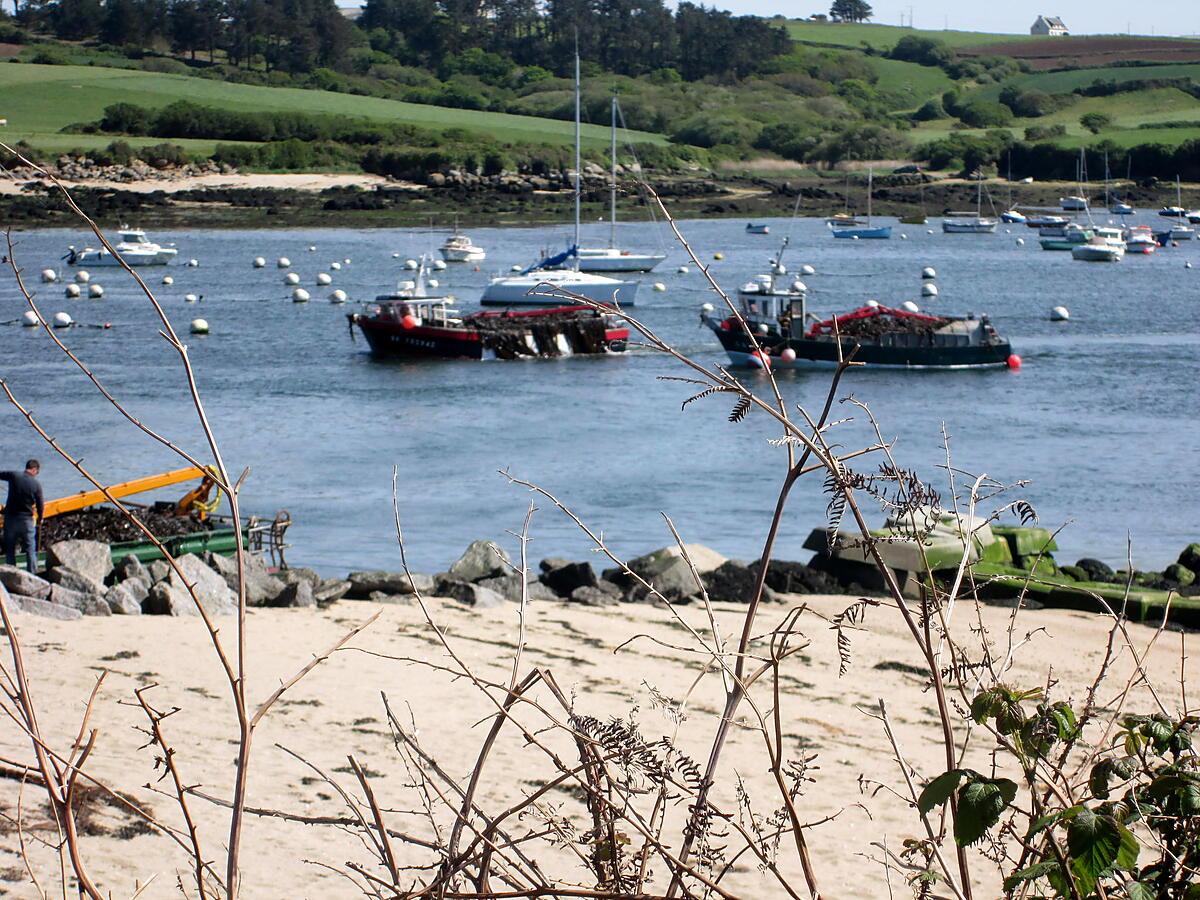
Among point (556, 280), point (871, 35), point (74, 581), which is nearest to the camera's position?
point (74, 581)

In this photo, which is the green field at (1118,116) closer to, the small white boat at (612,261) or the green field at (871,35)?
the green field at (871,35)

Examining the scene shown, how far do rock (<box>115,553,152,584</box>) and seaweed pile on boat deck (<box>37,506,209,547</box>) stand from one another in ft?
1.32

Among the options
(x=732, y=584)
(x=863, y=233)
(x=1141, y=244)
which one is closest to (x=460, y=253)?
(x=863, y=233)

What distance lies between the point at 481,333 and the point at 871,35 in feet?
520

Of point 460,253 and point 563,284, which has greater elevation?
point 460,253

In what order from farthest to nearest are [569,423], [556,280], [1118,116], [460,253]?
1. [1118,116]
2. [460,253]
3. [556,280]
4. [569,423]

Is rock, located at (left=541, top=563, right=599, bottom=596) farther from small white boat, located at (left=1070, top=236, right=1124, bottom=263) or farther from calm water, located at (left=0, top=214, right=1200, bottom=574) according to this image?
small white boat, located at (left=1070, top=236, right=1124, bottom=263)

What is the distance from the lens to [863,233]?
8406 centimetres

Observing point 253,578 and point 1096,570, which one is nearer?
point 253,578

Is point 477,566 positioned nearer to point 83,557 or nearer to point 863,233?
point 83,557

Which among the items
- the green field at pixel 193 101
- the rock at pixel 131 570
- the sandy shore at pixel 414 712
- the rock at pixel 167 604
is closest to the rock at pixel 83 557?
the rock at pixel 131 570

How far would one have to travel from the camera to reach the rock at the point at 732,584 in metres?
13.3

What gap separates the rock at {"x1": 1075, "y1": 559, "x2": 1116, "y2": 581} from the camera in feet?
51.9

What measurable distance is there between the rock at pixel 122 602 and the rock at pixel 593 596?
3530mm
